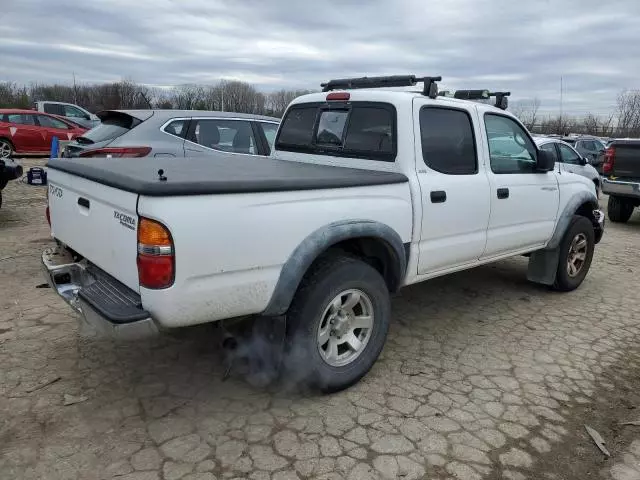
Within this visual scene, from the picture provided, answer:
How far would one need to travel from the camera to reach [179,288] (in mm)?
2611

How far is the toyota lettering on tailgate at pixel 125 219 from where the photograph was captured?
8.71ft

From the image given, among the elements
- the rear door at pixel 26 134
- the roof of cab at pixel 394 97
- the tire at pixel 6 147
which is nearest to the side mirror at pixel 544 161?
the roof of cab at pixel 394 97

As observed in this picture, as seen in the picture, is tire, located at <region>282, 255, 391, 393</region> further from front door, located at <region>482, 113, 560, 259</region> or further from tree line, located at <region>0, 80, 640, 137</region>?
tree line, located at <region>0, 80, 640, 137</region>

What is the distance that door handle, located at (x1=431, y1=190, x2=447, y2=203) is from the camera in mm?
3816

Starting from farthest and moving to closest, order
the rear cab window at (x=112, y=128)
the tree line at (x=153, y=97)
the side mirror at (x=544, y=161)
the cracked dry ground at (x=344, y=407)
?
1. the tree line at (x=153, y=97)
2. the rear cab window at (x=112, y=128)
3. the side mirror at (x=544, y=161)
4. the cracked dry ground at (x=344, y=407)

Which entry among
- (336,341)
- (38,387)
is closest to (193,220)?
(336,341)

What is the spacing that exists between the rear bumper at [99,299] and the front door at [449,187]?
200 centimetres

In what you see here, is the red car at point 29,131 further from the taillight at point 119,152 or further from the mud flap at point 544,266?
the mud flap at point 544,266

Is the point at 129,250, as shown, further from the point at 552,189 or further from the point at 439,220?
the point at 552,189

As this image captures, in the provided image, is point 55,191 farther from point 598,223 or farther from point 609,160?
point 609,160

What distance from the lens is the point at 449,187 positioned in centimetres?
396

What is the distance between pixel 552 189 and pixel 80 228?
4.11m

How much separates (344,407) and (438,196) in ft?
5.26

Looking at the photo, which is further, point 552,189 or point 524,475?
point 552,189
